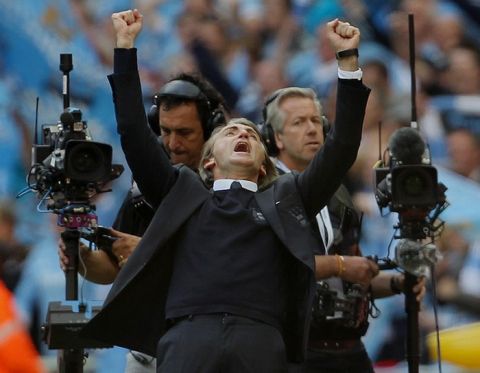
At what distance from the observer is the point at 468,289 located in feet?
36.3

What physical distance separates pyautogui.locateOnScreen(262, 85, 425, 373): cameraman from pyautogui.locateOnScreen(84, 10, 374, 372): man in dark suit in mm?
818

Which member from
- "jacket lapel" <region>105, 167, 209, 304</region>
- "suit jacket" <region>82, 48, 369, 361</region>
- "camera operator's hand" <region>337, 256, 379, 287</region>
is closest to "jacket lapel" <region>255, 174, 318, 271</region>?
"suit jacket" <region>82, 48, 369, 361</region>

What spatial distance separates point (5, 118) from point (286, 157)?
4457 mm

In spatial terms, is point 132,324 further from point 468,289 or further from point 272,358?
point 468,289

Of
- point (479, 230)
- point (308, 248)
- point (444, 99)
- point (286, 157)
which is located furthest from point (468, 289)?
point (308, 248)

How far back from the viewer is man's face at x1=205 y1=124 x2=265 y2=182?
246 inches

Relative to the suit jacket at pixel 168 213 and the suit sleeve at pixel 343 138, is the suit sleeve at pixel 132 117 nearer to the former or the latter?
the suit jacket at pixel 168 213

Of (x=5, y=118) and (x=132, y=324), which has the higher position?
(x=5, y=118)

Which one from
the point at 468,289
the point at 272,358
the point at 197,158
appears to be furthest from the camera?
the point at 468,289

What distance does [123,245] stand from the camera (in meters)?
7.01

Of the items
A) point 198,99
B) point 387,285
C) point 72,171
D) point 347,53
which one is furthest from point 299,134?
point 347,53

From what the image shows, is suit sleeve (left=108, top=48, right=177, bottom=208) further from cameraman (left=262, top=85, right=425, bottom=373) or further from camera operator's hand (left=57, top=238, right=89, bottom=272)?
cameraman (left=262, top=85, right=425, bottom=373)

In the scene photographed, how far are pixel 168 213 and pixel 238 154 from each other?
14.5 inches

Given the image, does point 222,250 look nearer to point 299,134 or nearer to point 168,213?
point 168,213
